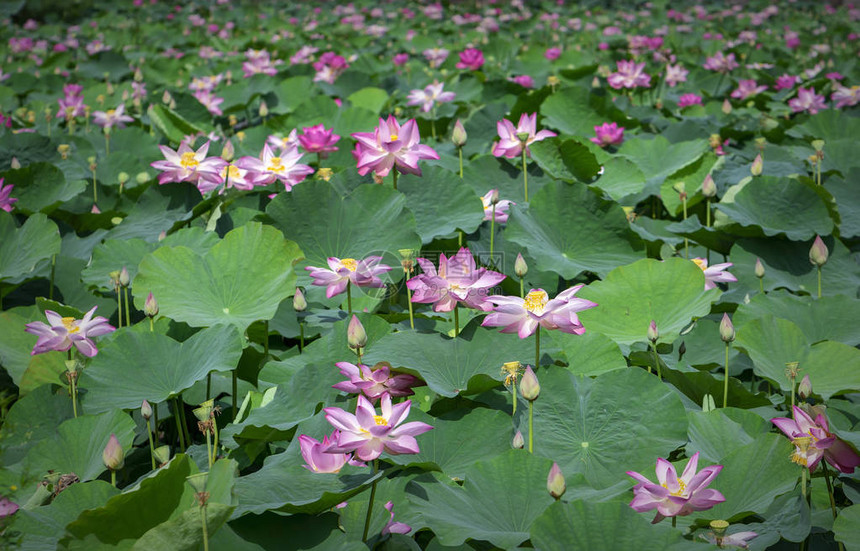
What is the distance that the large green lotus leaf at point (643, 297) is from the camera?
61.2 inches

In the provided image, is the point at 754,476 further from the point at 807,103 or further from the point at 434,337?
the point at 807,103

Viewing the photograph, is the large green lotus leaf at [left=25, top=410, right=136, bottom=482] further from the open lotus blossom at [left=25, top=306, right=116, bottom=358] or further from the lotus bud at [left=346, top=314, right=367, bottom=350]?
the lotus bud at [left=346, top=314, right=367, bottom=350]

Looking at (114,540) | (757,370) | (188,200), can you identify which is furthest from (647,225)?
(114,540)

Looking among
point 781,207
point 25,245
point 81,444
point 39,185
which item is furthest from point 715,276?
point 39,185

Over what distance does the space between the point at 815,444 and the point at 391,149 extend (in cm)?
103

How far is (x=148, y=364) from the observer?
1.35 meters

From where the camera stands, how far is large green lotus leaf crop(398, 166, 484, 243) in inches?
71.9

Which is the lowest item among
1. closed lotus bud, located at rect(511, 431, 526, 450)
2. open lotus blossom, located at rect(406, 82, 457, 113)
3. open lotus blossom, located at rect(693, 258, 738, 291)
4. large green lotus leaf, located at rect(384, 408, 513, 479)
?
open lotus blossom, located at rect(406, 82, 457, 113)

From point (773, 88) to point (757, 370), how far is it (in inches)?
117

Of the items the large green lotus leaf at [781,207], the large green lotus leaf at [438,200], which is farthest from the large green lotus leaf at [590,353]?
the large green lotus leaf at [781,207]

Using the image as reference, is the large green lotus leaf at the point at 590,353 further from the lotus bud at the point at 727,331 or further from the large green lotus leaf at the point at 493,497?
the large green lotus leaf at the point at 493,497

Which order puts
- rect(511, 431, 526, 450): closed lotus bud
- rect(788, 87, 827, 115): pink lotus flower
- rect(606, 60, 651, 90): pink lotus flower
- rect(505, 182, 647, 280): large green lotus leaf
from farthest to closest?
rect(606, 60, 651, 90): pink lotus flower, rect(788, 87, 827, 115): pink lotus flower, rect(505, 182, 647, 280): large green lotus leaf, rect(511, 431, 526, 450): closed lotus bud

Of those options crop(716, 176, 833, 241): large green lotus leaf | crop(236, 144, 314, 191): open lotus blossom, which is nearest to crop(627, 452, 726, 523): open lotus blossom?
crop(716, 176, 833, 241): large green lotus leaf

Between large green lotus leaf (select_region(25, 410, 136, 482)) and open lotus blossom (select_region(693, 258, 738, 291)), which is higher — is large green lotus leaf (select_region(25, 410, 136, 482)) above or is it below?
above
